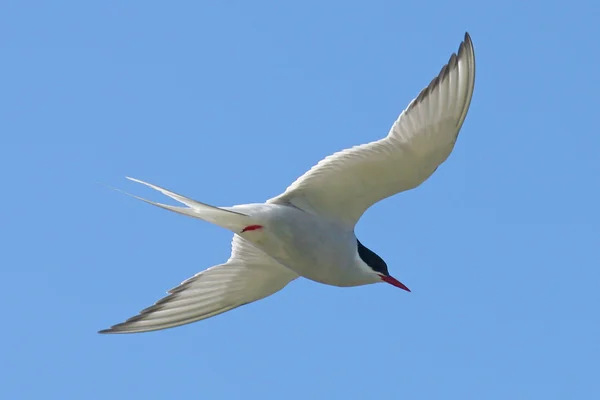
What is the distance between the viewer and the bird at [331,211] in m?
8.86

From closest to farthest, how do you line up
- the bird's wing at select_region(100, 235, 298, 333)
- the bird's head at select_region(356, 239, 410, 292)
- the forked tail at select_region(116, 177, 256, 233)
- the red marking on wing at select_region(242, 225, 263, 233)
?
the forked tail at select_region(116, 177, 256, 233) → the red marking on wing at select_region(242, 225, 263, 233) → the bird's head at select_region(356, 239, 410, 292) → the bird's wing at select_region(100, 235, 298, 333)

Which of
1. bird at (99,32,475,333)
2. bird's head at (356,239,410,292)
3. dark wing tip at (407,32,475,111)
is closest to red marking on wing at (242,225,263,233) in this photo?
bird at (99,32,475,333)

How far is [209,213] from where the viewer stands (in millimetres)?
8773

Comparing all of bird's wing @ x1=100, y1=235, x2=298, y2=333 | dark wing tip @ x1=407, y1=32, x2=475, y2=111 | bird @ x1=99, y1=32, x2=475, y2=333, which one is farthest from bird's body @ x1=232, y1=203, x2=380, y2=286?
dark wing tip @ x1=407, y1=32, x2=475, y2=111

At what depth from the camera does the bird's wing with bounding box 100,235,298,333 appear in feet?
33.4

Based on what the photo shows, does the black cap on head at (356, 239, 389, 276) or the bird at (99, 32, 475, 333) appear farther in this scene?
the black cap on head at (356, 239, 389, 276)

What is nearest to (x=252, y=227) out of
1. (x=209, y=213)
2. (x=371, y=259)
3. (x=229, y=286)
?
(x=209, y=213)

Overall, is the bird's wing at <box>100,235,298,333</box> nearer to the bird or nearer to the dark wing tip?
the bird

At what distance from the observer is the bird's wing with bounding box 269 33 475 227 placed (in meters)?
8.84

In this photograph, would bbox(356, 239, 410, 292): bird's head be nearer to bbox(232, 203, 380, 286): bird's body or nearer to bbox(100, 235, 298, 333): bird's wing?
bbox(232, 203, 380, 286): bird's body

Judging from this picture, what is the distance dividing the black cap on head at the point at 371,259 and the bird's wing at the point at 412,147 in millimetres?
565

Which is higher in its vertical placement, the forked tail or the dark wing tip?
the dark wing tip

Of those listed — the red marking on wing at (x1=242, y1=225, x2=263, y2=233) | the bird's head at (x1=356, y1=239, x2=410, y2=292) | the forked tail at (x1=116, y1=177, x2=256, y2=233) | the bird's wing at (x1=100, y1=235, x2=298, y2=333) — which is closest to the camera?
the forked tail at (x1=116, y1=177, x2=256, y2=233)

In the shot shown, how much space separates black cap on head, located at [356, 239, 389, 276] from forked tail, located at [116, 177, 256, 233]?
1.10 meters
